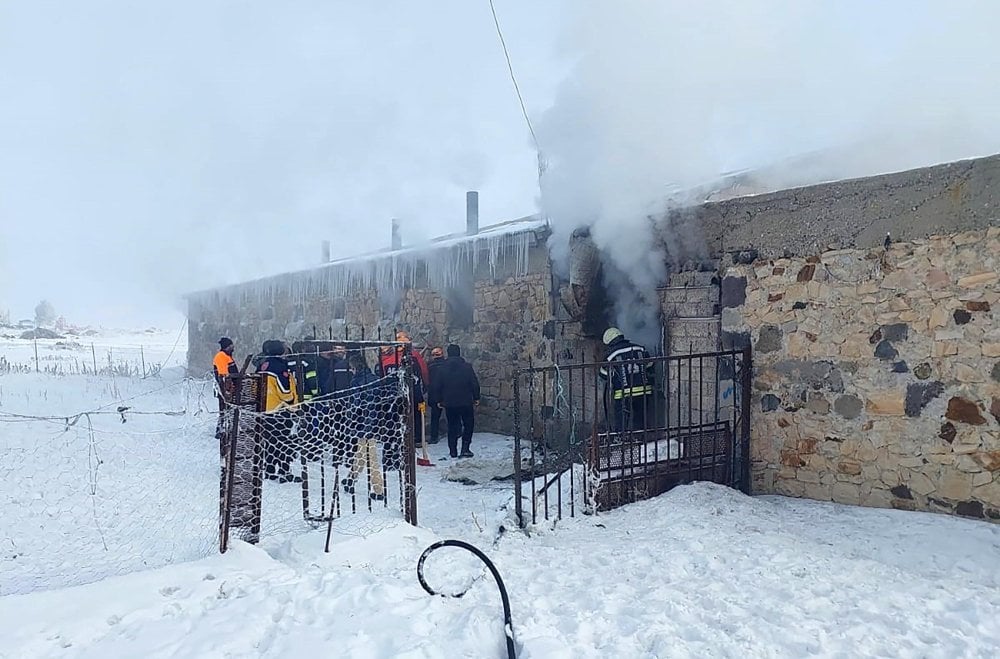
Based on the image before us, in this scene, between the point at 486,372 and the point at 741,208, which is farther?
the point at 486,372

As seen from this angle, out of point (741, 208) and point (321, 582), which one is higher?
point (741, 208)

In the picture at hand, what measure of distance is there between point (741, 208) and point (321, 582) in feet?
15.2

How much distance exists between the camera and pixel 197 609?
3107 mm

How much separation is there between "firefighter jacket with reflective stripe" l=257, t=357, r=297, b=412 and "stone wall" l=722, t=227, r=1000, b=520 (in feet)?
14.7

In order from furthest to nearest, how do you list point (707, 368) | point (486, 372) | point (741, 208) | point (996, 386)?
point (486, 372)
point (707, 368)
point (741, 208)
point (996, 386)

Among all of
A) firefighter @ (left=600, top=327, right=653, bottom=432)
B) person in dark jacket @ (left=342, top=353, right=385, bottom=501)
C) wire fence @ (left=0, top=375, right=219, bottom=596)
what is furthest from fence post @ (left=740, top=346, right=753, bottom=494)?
wire fence @ (left=0, top=375, right=219, bottom=596)

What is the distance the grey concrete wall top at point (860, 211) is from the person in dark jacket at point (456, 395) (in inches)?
131

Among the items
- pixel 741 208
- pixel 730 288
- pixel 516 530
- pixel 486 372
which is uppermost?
pixel 741 208

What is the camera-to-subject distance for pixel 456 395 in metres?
7.81

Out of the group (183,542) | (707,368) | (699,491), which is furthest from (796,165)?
(183,542)

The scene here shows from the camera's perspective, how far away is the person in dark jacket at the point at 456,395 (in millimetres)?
7805

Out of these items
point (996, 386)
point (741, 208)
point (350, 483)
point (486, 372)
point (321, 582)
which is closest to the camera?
point (321, 582)

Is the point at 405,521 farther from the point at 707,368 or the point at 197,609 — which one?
the point at 707,368

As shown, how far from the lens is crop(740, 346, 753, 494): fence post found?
18.6ft
